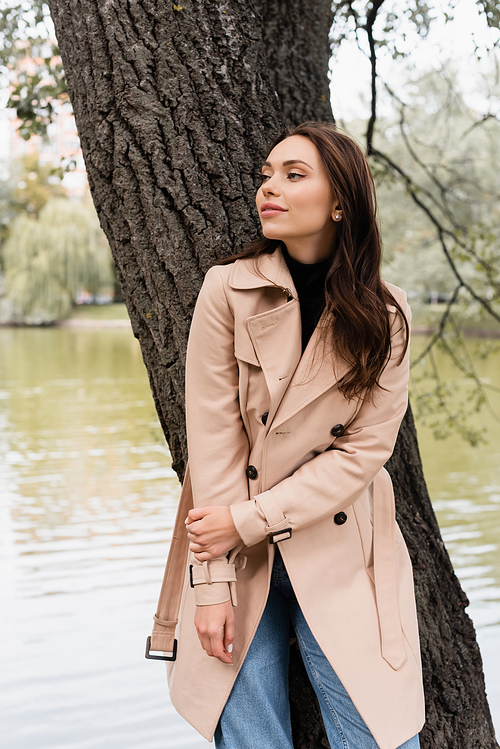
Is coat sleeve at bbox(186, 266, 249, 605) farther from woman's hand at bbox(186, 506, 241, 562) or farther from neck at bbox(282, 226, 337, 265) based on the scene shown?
neck at bbox(282, 226, 337, 265)

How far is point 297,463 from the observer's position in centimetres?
153

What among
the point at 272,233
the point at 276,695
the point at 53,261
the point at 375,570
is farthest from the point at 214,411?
the point at 53,261

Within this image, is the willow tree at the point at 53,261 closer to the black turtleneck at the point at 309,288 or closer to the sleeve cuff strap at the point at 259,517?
the black turtleneck at the point at 309,288

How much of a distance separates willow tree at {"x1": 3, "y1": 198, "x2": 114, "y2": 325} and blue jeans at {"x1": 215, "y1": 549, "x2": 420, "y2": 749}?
1056 inches

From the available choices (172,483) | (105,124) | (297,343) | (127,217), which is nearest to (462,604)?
(297,343)

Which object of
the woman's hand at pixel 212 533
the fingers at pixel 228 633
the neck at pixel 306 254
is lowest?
the fingers at pixel 228 633

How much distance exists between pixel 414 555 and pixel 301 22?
7.07 ft

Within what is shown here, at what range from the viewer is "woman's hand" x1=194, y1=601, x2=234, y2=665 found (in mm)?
1446

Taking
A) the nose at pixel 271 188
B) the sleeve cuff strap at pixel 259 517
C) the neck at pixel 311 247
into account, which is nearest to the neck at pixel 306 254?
the neck at pixel 311 247

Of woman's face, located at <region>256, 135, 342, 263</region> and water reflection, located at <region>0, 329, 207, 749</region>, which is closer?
woman's face, located at <region>256, 135, 342, 263</region>

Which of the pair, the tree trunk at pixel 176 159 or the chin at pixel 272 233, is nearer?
the chin at pixel 272 233

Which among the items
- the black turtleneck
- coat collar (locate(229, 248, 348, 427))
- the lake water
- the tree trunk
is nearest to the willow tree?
the lake water

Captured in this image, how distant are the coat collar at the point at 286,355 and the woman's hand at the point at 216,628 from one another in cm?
40

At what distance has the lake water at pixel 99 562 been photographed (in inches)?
123
